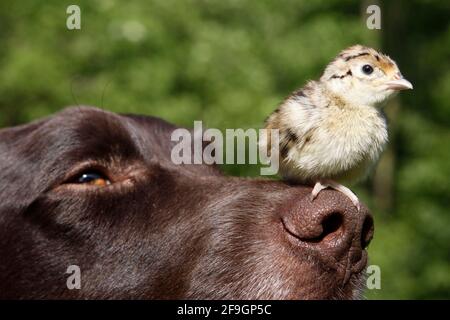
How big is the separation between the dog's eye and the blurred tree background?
3.97 metres

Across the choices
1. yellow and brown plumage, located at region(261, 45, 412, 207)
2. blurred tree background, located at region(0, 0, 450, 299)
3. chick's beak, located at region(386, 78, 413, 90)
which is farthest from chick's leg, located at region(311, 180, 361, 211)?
blurred tree background, located at region(0, 0, 450, 299)

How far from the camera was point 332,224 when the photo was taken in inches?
138

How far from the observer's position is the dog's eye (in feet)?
15.0

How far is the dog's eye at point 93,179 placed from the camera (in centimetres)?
457

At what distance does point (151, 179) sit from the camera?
15.3ft

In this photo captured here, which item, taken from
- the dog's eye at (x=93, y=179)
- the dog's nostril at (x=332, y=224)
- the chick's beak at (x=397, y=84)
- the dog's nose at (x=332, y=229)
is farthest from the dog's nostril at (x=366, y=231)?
the dog's eye at (x=93, y=179)

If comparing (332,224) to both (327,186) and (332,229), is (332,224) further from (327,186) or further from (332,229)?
(327,186)

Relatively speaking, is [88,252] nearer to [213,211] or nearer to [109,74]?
[213,211]

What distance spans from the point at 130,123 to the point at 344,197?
195 cm

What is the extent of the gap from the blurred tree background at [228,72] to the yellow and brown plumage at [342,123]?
5080 millimetres

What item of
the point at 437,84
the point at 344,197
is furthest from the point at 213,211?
the point at 437,84

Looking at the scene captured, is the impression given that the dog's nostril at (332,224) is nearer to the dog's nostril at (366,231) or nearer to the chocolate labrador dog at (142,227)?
the chocolate labrador dog at (142,227)

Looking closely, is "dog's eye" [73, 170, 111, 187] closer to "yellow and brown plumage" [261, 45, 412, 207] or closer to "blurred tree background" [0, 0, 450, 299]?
"yellow and brown plumage" [261, 45, 412, 207]

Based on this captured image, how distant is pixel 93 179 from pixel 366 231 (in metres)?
1.75
